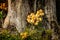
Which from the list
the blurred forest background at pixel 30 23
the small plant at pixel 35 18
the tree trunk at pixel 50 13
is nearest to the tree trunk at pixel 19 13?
the blurred forest background at pixel 30 23

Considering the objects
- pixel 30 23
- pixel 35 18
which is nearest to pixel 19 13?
pixel 30 23

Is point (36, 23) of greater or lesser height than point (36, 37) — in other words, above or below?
above

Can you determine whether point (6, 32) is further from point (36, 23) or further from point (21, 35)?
point (36, 23)

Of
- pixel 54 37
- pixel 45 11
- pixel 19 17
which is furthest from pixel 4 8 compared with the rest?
pixel 54 37

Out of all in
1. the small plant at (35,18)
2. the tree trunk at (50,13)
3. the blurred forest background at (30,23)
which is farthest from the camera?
the tree trunk at (50,13)

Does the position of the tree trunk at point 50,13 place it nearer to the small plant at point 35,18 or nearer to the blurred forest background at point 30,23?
the blurred forest background at point 30,23

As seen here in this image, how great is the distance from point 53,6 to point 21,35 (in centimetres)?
145

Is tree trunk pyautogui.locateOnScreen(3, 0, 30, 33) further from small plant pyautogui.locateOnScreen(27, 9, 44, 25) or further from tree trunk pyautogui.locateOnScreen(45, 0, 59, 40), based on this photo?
tree trunk pyautogui.locateOnScreen(45, 0, 59, 40)

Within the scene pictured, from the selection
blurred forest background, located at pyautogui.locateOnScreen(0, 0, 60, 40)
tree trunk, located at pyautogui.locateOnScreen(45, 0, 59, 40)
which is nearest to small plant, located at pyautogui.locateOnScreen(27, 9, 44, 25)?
blurred forest background, located at pyautogui.locateOnScreen(0, 0, 60, 40)

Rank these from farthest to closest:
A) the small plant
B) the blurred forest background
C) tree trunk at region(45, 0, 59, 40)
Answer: tree trunk at region(45, 0, 59, 40), the blurred forest background, the small plant

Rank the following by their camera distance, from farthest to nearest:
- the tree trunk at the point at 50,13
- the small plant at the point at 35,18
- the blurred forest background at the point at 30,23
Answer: the tree trunk at the point at 50,13 < the blurred forest background at the point at 30,23 < the small plant at the point at 35,18

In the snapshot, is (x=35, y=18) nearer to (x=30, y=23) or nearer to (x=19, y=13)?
(x=30, y=23)

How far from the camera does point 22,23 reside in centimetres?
689

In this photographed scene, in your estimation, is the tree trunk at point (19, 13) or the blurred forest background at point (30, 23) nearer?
the blurred forest background at point (30, 23)
